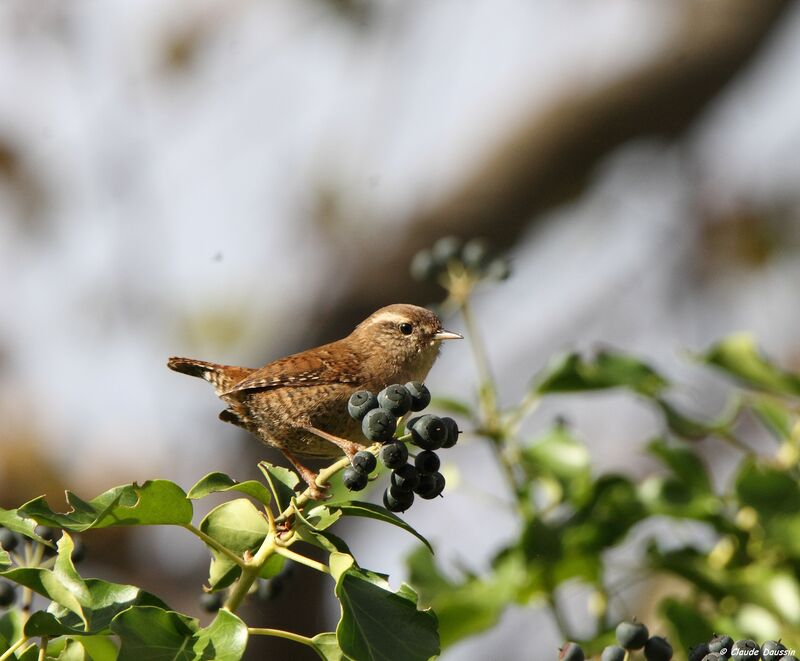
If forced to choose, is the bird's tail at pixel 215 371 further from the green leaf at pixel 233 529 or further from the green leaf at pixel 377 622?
the green leaf at pixel 377 622

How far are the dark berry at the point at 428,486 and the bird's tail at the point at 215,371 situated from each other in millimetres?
1629

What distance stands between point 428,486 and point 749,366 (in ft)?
7.08

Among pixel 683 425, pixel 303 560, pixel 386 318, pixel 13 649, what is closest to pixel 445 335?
pixel 386 318

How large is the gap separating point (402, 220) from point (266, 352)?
1.60m

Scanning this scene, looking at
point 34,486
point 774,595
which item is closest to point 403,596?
point 774,595

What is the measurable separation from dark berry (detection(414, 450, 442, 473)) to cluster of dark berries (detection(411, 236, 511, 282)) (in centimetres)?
215

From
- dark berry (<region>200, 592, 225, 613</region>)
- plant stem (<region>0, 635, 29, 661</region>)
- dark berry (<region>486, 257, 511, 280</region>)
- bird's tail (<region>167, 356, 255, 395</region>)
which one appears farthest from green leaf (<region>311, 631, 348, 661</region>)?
dark berry (<region>486, 257, 511, 280</region>)

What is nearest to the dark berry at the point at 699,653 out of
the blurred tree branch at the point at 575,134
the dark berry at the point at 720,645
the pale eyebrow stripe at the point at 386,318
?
the dark berry at the point at 720,645

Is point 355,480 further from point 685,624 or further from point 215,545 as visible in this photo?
point 685,624

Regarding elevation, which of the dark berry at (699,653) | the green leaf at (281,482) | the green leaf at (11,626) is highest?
the dark berry at (699,653)

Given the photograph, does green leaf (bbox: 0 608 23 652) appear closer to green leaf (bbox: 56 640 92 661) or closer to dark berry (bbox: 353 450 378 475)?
green leaf (bbox: 56 640 92 661)

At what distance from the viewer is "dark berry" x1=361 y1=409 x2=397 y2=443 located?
226cm

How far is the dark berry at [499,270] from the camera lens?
4.36 meters

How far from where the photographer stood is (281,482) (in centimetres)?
240
